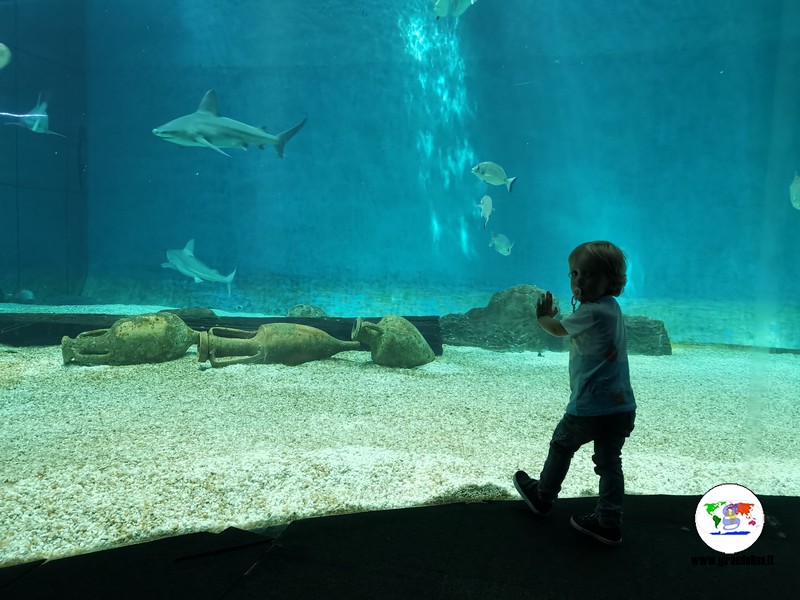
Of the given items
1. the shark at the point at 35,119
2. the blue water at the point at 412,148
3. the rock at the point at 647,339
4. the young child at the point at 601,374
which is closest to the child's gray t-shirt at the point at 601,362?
the young child at the point at 601,374

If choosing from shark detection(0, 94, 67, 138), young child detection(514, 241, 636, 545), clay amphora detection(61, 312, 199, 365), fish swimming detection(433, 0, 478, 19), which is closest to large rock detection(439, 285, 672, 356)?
clay amphora detection(61, 312, 199, 365)

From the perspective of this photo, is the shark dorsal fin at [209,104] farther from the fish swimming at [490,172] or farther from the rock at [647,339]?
the rock at [647,339]

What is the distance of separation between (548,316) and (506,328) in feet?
18.1

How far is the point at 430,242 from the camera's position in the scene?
14203 mm

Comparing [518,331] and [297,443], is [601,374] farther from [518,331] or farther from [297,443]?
[518,331]

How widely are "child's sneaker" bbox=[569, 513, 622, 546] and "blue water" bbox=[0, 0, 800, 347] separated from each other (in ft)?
35.8

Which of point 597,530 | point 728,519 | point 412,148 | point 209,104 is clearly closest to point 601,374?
point 597,530

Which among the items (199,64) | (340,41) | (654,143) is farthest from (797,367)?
(199,64)

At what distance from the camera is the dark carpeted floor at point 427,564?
1359 millimetres

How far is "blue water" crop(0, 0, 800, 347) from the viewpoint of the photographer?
37.6ft

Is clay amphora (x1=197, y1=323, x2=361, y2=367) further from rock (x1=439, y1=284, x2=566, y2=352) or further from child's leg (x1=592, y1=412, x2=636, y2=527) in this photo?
child's leg (x1=592, y1=412, x2=636, y2=527)

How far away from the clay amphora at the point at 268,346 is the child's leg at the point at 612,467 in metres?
3.82

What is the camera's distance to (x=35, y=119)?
9.27 metres

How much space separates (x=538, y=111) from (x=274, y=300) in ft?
28.1
